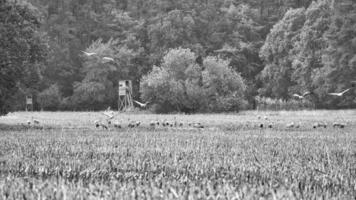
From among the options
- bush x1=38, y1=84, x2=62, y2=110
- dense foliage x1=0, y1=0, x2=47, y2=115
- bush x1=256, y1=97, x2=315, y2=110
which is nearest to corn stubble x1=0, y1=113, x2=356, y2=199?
dense foliage x1=0, y1=0, x2=47, y2=115

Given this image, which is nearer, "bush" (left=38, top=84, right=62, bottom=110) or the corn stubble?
the corn stubble

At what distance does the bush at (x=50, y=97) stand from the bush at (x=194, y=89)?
14313 millimetres

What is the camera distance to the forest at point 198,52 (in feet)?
207

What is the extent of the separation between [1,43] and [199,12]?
64.6 meters

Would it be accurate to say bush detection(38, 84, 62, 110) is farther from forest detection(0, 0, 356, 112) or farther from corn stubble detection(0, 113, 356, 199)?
corn stubble detection(0, 113, 356, 199)

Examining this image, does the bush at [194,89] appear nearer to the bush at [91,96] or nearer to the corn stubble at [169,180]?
the bush at [91,96]

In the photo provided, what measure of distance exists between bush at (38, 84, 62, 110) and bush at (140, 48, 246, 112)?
14.3 m

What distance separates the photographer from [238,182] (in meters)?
5.20

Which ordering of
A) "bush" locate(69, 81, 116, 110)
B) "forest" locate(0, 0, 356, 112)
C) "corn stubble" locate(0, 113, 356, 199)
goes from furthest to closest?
1. "bush" locate(69, 81, 116, 110)
2. "forest" locate(0, 0, 356, 112)
3. "corn stubble" locate(0, 113, 356, 199)

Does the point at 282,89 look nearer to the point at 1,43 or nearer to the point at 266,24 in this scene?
the point at 266,24

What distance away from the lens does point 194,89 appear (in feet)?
204

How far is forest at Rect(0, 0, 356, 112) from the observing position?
6309 cm

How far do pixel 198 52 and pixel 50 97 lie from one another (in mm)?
21513

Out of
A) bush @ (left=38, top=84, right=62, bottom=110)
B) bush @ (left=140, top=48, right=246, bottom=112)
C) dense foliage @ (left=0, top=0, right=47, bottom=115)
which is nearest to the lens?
dense foliage @ (left=0, top=0, right=47, bottom=115)
